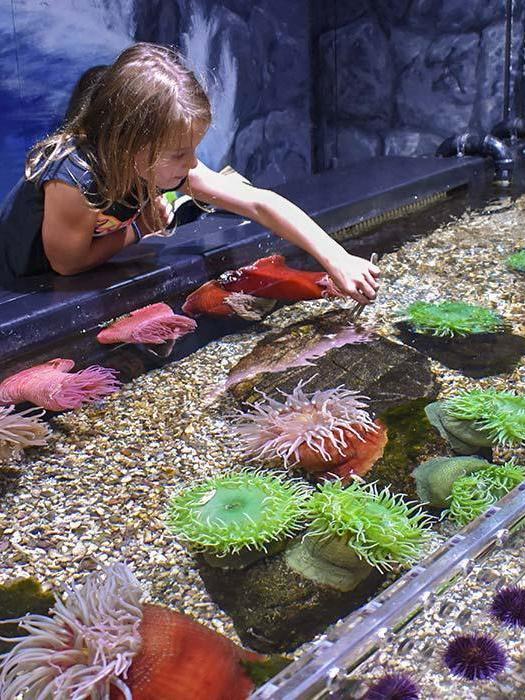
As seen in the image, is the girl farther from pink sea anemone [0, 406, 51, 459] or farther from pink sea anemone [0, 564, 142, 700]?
pink sea anemone [0, 564, 142, 700]

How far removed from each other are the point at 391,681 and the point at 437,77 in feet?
23.5

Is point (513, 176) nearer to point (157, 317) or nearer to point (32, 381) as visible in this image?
point (157, 317)

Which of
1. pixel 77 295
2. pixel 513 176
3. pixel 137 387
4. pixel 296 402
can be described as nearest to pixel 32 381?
pixel 137 387

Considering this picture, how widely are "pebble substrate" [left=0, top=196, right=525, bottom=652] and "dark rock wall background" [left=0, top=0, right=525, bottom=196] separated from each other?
3.88m

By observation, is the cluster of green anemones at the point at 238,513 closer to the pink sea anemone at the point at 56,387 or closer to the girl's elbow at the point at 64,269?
the pink sea anemone at the point at 56,387

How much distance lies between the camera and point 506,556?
Answer: 5.23ft

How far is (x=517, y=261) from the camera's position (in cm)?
385

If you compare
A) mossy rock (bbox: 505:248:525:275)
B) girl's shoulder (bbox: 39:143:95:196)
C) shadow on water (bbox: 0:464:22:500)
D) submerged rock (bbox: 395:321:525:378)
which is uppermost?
girl's shoulder (bbox: 39:143:95:196)

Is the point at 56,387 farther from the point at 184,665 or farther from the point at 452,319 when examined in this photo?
the point at 452,319

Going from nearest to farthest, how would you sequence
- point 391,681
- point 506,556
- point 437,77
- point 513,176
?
point 391,681 < point 506,556 < point 513,176 < point 437,77

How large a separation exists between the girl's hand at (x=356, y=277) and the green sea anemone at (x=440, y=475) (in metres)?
1.12

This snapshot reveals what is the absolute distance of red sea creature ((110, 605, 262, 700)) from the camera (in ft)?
4.46

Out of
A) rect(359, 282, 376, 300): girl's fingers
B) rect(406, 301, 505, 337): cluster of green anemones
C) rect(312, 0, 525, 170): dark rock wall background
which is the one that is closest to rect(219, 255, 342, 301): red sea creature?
rect(359, 282, 376, 300): girl's fingers

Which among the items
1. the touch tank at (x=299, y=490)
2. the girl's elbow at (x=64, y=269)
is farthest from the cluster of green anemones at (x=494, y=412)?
the girl's elbow at (x=64, y=269)
